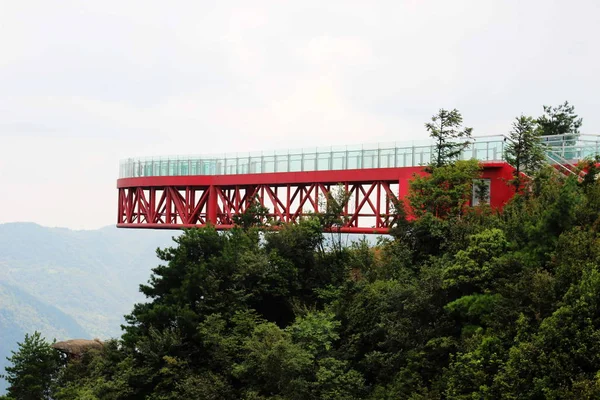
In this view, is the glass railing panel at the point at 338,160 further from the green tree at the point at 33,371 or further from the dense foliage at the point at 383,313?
the green tree at the point at 33,371

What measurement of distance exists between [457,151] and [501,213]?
13.5 ft

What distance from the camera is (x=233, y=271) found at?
31.3 meters

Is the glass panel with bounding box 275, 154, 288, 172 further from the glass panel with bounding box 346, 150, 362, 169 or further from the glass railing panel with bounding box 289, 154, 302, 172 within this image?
the glass panel with bounding box 346, 150, 362, 169

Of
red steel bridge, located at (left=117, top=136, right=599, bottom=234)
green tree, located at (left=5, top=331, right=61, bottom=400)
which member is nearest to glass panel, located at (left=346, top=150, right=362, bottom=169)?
red steel bridge, located at (left=117, top=136, right=599, bottom=234)

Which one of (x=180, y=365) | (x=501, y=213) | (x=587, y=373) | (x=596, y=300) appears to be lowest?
(x=180, y=365)

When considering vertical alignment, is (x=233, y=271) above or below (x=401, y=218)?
below

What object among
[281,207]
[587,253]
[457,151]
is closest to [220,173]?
[281,207]

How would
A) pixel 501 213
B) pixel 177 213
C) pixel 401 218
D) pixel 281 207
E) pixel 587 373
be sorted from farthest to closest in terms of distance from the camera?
1. pixel 177 213
2. pixel 281 207
3. pixel 401 218
4. pixel 501 213
5. pixel 587 373

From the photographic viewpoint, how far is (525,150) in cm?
2942

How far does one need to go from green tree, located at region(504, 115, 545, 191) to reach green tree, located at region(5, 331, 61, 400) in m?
24.0

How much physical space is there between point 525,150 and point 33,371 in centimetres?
2565

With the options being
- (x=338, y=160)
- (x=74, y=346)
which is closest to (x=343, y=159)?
(x=338, y=160)

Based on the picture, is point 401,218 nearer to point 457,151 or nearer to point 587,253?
point 457,151

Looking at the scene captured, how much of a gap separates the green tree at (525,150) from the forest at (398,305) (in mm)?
52
